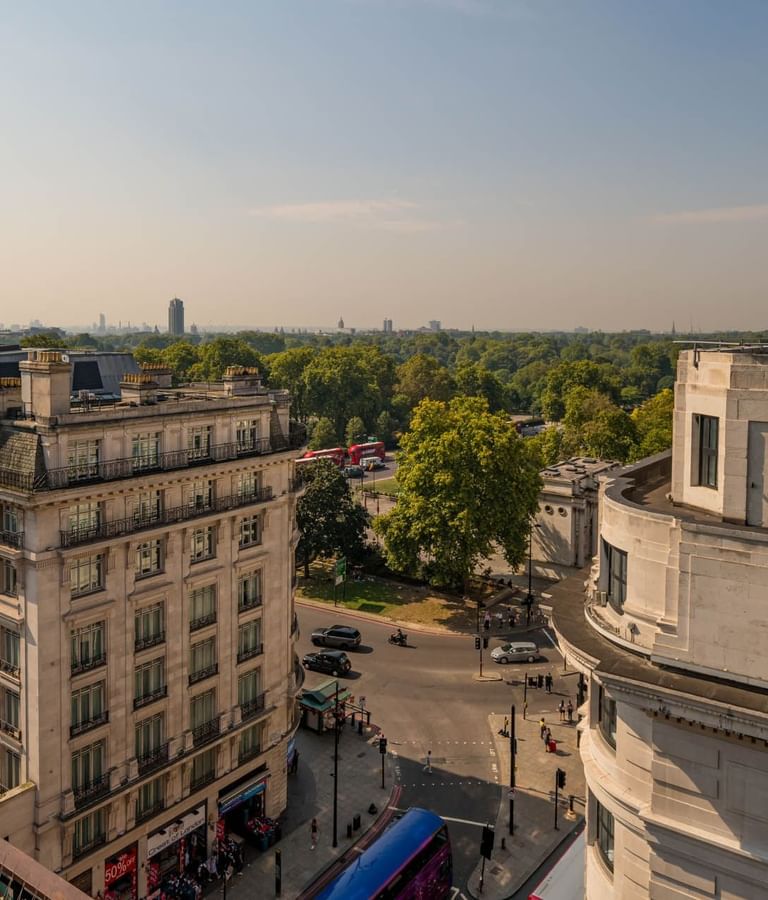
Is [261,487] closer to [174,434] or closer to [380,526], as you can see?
[174,434]

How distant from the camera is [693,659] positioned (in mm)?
19531

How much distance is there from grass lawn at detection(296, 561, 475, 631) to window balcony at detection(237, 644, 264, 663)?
27.0 meters

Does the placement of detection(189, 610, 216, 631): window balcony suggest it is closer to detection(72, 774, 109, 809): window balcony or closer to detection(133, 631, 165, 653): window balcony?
detection(133, 631, 165, 653): window balcony

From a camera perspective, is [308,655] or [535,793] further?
[308,655]

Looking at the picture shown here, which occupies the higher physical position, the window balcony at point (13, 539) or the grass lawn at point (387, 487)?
the window balcony at point (13, 539)

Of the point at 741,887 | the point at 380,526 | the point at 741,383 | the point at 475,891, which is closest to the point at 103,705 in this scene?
the point at 475,891

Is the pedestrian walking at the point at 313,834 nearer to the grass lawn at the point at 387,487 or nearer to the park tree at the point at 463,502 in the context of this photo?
the park tree at the point at 463,502

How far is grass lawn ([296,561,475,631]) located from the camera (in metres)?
62.1

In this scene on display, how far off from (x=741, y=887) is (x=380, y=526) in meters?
46.9

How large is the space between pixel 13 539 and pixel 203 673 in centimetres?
987

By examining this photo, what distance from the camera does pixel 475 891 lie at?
32.8m

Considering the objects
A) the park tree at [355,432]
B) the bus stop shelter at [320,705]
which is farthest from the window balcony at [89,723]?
the park tree at [355,432]

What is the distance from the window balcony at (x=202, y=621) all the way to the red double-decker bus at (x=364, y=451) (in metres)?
95.5

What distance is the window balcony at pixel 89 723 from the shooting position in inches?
1102
